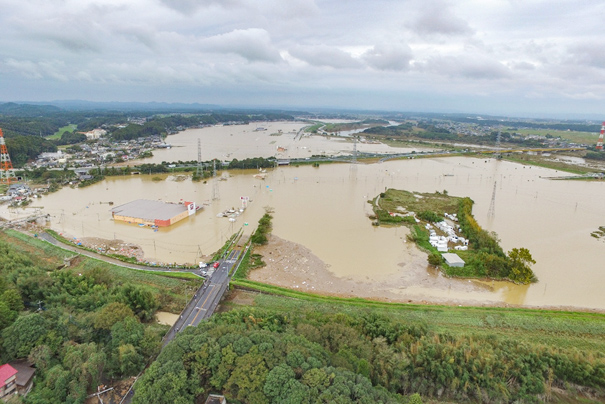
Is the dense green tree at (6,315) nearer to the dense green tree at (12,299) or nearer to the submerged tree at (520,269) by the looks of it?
the dense green tree at (12,299)

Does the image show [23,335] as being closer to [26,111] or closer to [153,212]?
[153,212]

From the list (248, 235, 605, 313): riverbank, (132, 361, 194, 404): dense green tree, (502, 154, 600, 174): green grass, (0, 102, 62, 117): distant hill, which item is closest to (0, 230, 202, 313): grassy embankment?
(248, 235, 605, 313): riverbank

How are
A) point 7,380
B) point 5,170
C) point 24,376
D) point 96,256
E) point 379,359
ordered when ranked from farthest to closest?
point 5,170 < point 96,256 < point 379,359 < point 24,376 < point 7,380

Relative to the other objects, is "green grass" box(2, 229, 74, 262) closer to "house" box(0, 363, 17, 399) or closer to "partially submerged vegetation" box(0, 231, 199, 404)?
"partially submerged vegetation" box(0, 231, 199, 404)

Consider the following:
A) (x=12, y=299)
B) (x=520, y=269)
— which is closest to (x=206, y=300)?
(x=12, y=299)

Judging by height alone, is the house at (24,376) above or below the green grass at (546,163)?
below

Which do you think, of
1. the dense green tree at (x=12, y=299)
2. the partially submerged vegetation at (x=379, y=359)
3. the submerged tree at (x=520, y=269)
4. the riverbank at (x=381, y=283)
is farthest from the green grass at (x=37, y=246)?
the submerged tree at (x=520, y=269)
